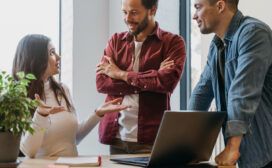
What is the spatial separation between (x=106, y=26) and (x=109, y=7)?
0.60ft

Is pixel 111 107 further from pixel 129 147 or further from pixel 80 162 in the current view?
pixel 80 162

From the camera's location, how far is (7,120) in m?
1.58

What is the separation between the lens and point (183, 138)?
5.25 feet

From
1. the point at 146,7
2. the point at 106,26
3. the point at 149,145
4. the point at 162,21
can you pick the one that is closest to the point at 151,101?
the point at 149,145

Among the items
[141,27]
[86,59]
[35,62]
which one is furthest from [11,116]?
[86,59]

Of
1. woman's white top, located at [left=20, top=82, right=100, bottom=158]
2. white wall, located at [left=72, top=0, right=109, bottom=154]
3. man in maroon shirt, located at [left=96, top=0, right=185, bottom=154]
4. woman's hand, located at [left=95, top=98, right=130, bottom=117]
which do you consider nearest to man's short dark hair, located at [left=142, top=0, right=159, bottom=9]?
man in maroon shirt, located at [left=96, top=0, right=185, bottom=154]

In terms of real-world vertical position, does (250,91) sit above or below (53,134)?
above

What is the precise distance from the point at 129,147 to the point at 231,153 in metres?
0.75

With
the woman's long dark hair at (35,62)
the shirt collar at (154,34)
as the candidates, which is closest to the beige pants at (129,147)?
the woman's long dark hair at (35,62)

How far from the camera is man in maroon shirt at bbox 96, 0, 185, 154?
7.25 feet

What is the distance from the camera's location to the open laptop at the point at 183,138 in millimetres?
1513

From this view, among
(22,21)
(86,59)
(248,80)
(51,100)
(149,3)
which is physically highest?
(22,21)

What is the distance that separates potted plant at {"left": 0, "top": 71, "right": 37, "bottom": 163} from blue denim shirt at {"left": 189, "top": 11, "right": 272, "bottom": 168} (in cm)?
73

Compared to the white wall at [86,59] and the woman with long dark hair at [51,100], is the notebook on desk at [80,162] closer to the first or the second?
the woman with long dark hair at [51,100]
